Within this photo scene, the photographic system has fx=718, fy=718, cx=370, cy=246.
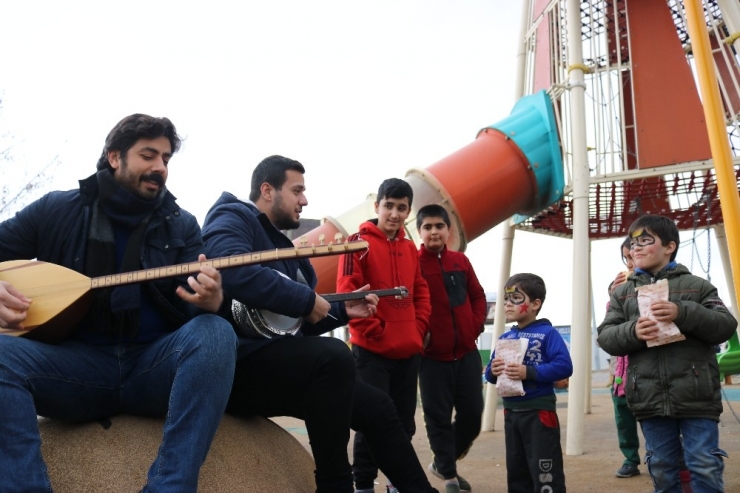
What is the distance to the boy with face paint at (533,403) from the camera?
4.15 m

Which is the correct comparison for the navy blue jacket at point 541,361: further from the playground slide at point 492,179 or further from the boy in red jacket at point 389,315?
the playground slide at point 492,179

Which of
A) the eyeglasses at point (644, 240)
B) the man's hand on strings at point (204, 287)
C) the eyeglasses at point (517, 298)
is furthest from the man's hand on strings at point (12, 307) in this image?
the eyeglasses at point (644, 240)

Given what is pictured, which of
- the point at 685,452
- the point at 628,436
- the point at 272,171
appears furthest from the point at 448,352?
the point at 272,171

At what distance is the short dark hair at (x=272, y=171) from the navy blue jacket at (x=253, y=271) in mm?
271

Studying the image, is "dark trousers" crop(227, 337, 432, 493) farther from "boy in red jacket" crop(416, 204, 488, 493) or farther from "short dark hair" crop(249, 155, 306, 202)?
"boy in red jacket" crop(416, 204, 488, 493)

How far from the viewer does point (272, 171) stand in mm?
3883

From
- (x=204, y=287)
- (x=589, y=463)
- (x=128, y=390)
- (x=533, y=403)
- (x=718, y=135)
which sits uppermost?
(x=718, y=135)

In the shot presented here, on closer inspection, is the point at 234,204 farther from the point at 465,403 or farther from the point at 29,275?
the point at 465,403

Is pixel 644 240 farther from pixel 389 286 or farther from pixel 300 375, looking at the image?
pixel 300 375

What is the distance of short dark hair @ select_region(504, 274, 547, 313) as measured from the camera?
466 cm

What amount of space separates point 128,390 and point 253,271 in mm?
687

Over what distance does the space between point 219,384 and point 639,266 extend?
8.84ft

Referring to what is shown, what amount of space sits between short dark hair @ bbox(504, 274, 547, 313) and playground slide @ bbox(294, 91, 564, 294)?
235cm

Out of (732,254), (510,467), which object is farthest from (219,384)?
(732,254)
